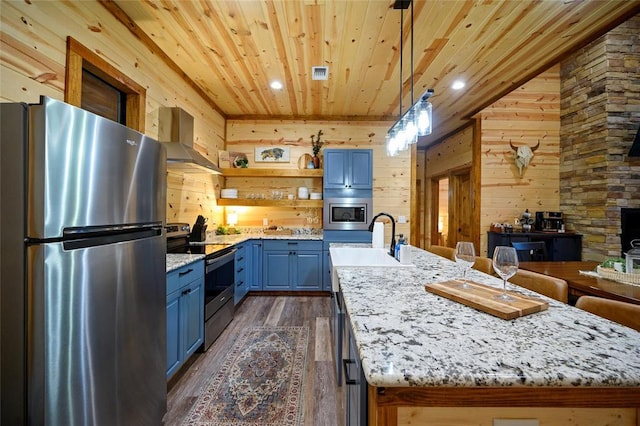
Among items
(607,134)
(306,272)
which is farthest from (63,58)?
(607,134)

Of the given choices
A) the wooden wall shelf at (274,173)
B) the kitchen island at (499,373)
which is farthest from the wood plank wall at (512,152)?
the kitchen island at (499,373)

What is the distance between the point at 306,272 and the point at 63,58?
3361 mm

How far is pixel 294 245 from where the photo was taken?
4113mm

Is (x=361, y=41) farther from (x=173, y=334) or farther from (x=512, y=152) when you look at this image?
(x=512, y=152)

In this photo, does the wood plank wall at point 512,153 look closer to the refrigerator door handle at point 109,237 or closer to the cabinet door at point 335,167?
the cabinet door at point 335,167

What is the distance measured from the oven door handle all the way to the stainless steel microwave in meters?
1.58

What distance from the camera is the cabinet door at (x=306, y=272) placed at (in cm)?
411

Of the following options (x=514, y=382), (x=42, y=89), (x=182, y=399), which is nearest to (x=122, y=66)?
(x=42, y=89)

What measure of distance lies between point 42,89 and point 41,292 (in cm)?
137

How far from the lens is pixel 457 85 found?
359cm

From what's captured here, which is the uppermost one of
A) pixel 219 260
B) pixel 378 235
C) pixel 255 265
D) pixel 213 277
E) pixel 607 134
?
pixel 607 134

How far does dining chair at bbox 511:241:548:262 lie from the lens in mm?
2773

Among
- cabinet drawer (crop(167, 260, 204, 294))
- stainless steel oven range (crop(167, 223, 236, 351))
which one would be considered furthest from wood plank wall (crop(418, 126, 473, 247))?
cabinet drawer (crop(167, 260, 204, 294))

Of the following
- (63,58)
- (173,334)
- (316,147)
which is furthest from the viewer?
(316,147)
